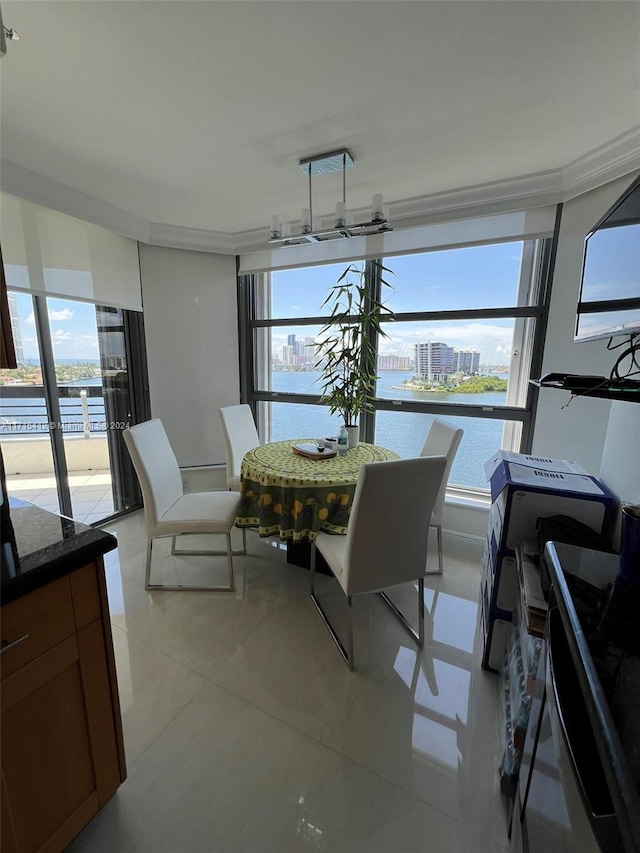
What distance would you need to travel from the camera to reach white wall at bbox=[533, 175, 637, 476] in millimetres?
2141

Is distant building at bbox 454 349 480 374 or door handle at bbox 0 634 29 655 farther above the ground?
distant building at bbox 454 349 480 374

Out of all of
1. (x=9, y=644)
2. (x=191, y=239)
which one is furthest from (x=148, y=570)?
(x=191, y=239)

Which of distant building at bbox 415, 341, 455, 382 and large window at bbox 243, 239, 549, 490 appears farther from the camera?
distant building at bbox 415, 341, 455, 382

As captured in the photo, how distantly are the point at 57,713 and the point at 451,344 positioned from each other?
2973mm

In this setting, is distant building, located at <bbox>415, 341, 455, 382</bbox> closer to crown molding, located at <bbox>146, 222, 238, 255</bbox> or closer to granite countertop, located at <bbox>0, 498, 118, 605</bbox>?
crown molding, located at <bbox>146, 222, 238, 255</bbox>

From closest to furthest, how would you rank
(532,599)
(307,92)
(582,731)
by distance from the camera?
(582,731) < (532,599) < (307,92)

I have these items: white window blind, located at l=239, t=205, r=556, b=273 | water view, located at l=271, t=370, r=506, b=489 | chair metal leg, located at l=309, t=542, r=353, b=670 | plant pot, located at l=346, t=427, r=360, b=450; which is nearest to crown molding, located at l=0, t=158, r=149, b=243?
white window blind, located at l=239, t=205, r=556, b=273

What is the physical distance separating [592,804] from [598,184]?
2.74m

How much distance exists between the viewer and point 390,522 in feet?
5.34

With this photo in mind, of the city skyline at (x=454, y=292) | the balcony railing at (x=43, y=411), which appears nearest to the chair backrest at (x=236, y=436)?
the balcony railing at (x=43, y=411)

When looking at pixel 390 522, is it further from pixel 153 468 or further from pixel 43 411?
pixel 43 411

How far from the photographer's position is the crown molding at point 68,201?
2154mm

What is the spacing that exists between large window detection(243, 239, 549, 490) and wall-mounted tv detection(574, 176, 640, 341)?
120 cm

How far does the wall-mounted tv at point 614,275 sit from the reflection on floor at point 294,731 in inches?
62.6
